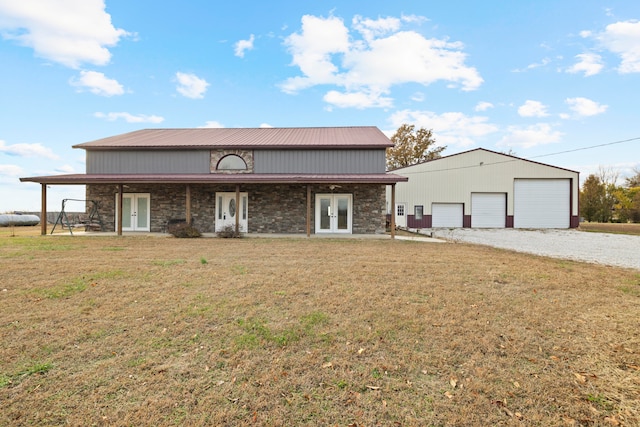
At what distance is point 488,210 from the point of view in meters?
22.5

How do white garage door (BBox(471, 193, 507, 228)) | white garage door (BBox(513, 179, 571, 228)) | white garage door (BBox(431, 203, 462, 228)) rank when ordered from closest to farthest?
white garage door (BBox(513, 179, 571, 228)) < white garage door (BBox(471, 193, 507, 228)) < white garage door (BBox(431, 203, 462, 228))

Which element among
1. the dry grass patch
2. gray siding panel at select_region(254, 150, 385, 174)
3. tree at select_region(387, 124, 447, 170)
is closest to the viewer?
gray siding panel at select_region(254, 150, 385, 174)

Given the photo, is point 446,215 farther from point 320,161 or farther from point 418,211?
point 320,161

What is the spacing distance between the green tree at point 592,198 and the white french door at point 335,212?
3720cm

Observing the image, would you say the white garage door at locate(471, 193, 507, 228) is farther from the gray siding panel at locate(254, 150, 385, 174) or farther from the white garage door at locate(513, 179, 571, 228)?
the gray siding panel at locate(254, 150, 385, 174)

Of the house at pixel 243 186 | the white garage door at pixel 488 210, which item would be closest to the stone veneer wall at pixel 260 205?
the house at pixel 243 186

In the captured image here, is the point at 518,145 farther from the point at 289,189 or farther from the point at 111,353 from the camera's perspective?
the point at 111,353

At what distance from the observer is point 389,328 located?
12.2 ft

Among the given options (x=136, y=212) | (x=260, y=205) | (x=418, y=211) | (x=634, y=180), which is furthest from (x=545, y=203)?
(x=634, y=180)

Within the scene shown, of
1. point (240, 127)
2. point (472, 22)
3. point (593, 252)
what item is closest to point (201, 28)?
point (240, 127)

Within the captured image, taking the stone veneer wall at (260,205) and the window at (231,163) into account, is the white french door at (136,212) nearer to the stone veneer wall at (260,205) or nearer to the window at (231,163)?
the stone veneer wall at (260,205)

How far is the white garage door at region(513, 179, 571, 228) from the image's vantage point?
2214 centimetres

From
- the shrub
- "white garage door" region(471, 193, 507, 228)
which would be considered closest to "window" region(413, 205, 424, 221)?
"white garage door" region(471, 193, 507, 228)

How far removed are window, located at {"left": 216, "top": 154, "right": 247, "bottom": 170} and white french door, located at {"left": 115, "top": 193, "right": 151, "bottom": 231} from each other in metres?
4.17
